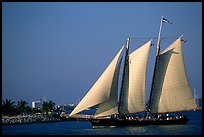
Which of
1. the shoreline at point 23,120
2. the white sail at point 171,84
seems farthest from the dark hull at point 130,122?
the shoreline at point 23,120

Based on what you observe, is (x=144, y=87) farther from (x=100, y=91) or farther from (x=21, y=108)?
(x=21, y=108)

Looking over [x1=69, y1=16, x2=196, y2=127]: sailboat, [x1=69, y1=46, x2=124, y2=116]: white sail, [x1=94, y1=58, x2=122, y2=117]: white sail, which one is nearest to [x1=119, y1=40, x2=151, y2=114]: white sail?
[x1=69, y1=16, x2=196, y2=127]: sailboat

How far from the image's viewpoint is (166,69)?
73.3m

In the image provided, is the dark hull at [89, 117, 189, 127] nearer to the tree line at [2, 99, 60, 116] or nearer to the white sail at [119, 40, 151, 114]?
the white sail at [119, 40, 151, 114]

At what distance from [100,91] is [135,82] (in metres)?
7.62

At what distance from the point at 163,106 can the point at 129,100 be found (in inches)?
256

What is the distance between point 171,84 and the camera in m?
72.8

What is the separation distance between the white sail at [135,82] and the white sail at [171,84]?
3065mm

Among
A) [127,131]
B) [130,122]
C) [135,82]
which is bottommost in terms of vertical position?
[127,131]

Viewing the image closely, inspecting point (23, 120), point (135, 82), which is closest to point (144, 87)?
point (135, 82)

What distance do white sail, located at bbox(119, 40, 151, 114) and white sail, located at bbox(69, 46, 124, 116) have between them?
492 centimetres

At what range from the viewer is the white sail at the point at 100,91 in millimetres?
66562

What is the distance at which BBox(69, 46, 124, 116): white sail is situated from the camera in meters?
66.6

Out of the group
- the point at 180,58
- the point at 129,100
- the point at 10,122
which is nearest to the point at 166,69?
the point at 180,58
